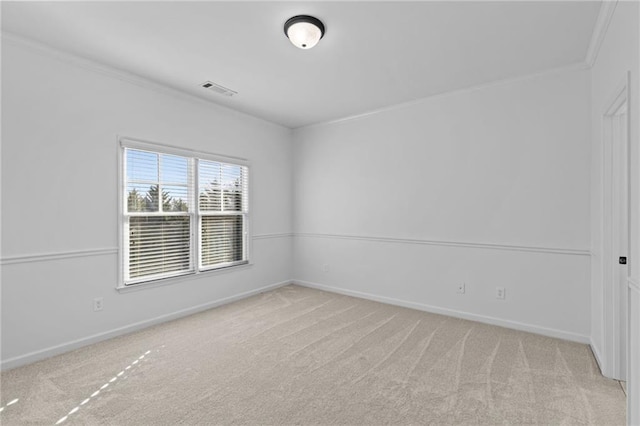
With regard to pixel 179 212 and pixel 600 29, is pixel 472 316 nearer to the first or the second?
→ pixel 600 29

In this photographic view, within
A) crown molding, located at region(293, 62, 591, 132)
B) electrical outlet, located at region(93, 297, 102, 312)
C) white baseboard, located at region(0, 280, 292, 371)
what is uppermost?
crown molding, located at region(293, 62, 591, 132)

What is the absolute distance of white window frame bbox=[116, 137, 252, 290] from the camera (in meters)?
3.32

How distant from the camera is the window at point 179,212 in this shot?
3451mm

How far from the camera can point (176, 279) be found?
12.5ft

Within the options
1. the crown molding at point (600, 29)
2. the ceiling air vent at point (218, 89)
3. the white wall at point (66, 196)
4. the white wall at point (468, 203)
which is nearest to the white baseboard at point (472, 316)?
the white wall at point (468, 203)

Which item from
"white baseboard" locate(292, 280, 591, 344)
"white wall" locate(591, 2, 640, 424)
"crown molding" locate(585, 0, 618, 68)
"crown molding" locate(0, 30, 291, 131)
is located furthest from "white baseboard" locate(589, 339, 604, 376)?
"crown molding" locate(0, 30, 291, 131)

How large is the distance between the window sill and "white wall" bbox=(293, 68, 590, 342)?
1374 mm

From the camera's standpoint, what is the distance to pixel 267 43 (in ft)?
8.97

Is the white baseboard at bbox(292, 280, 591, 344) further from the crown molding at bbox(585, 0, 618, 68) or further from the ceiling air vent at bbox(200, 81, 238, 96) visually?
the ceiling air vent at bbox(200, 81, 238, 96)

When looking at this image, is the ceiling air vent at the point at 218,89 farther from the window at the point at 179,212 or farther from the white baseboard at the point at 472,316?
the white baseboard at the point at 472,316

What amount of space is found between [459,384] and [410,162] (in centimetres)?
275

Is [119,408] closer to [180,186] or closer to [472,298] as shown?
[180,186]

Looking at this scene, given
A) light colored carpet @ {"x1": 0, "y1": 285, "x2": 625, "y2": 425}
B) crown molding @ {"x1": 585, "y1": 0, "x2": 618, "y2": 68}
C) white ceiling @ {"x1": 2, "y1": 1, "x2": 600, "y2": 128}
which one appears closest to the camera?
light colored carpet @ {"x1": 0, "y1": 285, "x2": 625, "y2": 425}

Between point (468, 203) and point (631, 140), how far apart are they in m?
2.03
